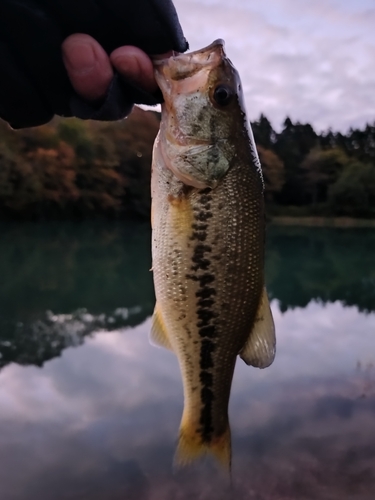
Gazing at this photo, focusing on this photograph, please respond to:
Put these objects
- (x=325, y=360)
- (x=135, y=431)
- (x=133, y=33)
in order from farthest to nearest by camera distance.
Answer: (x=325, y=360)
(x=135, y=431)
(x=133, y=33)

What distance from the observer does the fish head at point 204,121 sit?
91.1 inches

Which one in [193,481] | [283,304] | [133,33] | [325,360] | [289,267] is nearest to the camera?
[133,33]

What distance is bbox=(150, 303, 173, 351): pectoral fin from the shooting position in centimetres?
258

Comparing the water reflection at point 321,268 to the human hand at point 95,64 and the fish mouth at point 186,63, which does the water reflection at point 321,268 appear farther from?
the human hand at point 95,64

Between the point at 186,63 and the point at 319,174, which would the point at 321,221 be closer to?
the point at 319,174

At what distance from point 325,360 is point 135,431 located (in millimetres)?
5858

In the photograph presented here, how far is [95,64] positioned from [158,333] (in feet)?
4.20

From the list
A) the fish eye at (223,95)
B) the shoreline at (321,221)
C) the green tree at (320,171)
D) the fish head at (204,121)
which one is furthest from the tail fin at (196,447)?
the green tree at (320,171)

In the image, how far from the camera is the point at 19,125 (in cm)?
248

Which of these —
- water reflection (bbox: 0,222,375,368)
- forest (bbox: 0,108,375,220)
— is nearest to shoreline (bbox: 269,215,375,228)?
forest (bbox: 0,108,375,220)

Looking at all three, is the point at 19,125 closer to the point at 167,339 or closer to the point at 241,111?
the point at 241,111

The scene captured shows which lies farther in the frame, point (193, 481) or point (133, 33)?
point (193, 481)

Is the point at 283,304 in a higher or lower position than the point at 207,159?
lower

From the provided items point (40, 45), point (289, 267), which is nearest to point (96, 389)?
point (40, 45)
